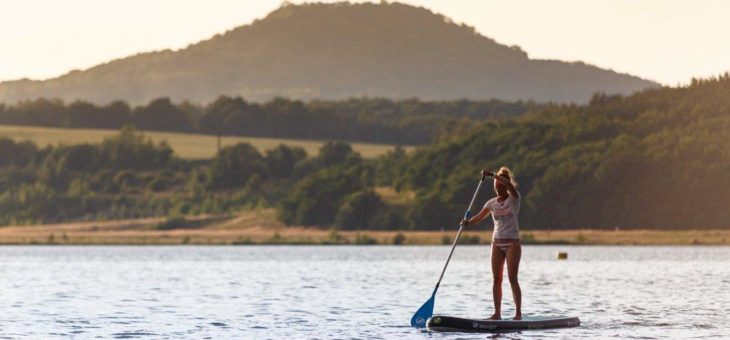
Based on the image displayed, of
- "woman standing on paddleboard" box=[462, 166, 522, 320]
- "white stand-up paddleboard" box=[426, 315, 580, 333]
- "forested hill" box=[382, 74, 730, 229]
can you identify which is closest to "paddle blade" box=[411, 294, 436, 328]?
"white stand-up paddleboard" box=[426, 315, 580, 333]

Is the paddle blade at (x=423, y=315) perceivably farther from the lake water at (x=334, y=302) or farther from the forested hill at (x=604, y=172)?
the forested hill at (x=604, y=172)

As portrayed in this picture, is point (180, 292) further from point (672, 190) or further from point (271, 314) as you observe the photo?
point (672, 190)

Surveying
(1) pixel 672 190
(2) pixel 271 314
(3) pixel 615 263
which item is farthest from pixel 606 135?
(2) pixel 271 314

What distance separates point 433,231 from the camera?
172125 millimetres

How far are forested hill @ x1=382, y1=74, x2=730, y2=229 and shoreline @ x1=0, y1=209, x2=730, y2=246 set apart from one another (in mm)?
2030

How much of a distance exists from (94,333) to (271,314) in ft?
24.8

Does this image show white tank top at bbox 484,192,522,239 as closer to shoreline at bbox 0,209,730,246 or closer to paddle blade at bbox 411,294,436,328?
paddle blade at bbox 411,294,436,328

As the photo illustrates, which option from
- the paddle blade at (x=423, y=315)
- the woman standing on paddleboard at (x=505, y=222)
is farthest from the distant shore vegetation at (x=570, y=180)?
the woman standing on paddleboard at (x=505, y=222)

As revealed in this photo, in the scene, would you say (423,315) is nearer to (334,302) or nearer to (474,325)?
(474,325)

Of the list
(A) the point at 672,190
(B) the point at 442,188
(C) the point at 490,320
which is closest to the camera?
(C) the point at 490,320

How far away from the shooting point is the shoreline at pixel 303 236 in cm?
16262

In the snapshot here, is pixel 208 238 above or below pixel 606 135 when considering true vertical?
below

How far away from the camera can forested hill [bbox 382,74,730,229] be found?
550 ft

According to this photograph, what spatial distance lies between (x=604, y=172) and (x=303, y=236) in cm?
3351
